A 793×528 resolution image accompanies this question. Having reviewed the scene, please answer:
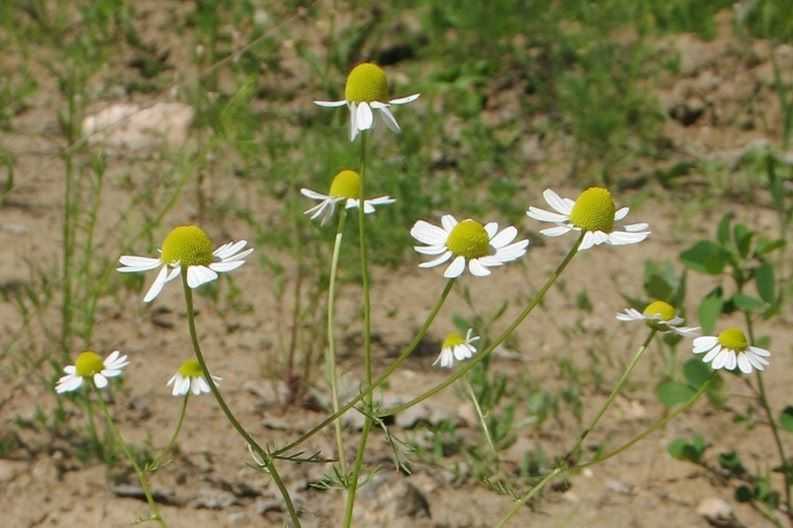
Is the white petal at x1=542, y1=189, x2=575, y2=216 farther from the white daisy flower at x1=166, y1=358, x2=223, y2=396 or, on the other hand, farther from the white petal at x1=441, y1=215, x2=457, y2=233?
the white daisy flower at x1=166, y1=358, x2=223, y2=396

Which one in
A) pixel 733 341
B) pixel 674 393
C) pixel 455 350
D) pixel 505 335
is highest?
pixel 505 335

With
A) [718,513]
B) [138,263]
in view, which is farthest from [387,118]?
[718,513]

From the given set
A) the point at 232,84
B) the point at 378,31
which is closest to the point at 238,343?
the point at 232,84

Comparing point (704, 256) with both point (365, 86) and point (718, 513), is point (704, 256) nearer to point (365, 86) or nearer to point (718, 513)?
point (718, 513)

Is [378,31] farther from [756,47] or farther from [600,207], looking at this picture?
[600,207]

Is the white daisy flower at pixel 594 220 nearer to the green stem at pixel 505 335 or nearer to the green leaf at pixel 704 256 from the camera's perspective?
the green stem at pixel 505 335

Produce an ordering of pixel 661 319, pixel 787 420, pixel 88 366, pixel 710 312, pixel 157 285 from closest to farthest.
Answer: pixel 157 285, pixel 661 319, pixel 88 366, pixel 787 420, pixel 710 312

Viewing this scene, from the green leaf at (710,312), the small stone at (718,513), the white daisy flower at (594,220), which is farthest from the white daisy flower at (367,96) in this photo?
the small stone at (718,513)

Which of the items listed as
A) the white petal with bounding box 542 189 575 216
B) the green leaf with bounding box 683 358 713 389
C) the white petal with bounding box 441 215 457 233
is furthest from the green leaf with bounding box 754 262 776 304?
the white petal with bounding box 441 215 457 233
